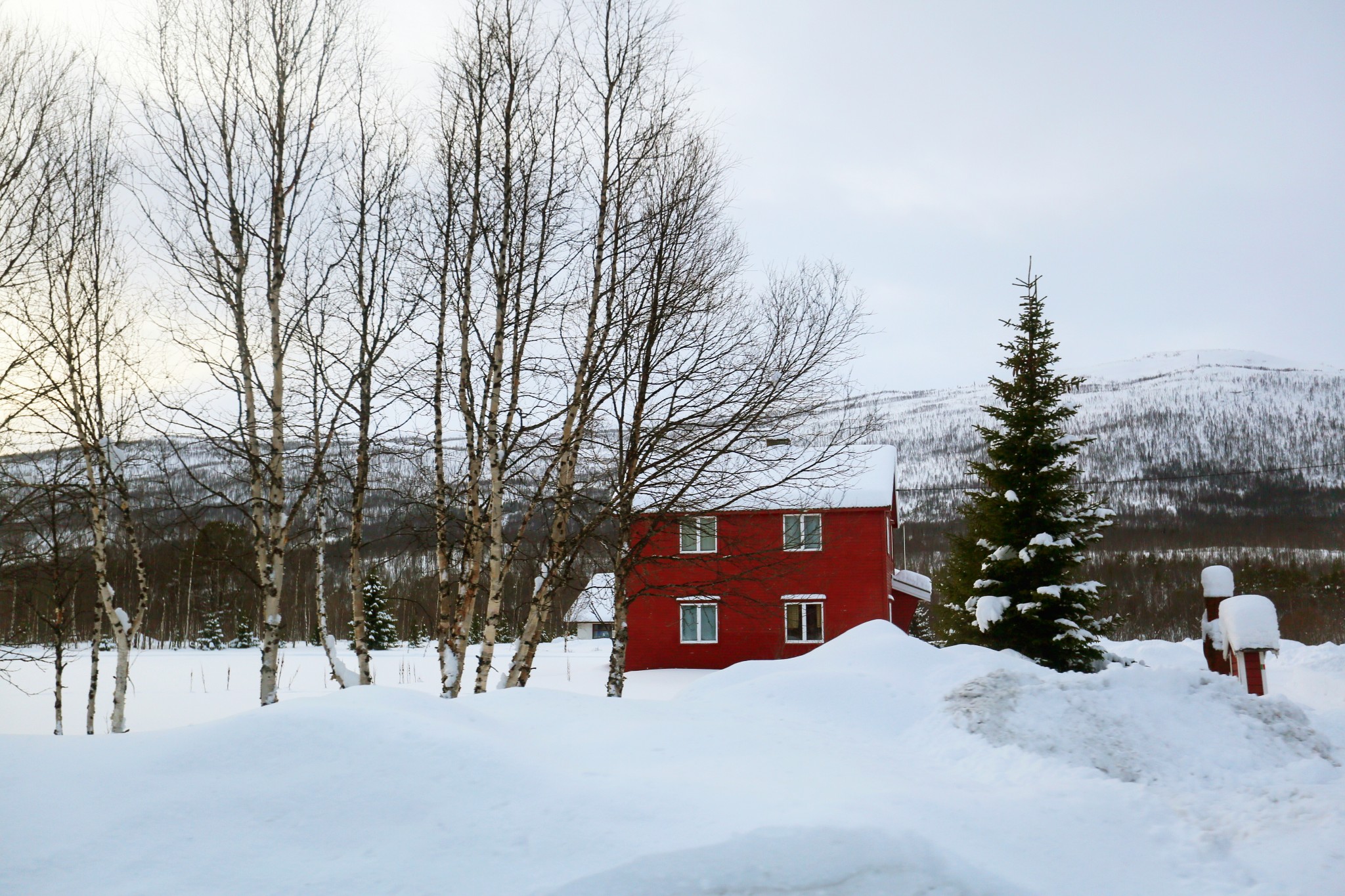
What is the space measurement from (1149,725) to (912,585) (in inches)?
838

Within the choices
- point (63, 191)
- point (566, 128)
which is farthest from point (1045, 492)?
point (63, 191)

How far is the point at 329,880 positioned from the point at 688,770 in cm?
233

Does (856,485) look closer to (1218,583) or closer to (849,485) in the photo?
A: (849,485)

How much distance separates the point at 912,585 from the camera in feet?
91.6

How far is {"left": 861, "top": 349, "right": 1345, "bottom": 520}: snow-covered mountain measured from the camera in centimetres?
8362

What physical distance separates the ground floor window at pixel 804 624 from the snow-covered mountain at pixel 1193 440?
41.7 meters

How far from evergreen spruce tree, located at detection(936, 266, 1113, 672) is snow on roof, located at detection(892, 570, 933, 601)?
35.1 feet

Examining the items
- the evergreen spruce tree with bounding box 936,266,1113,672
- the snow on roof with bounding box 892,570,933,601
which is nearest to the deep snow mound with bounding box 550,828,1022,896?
the evergreen spruce tree with bounding box 936,266,1113,672

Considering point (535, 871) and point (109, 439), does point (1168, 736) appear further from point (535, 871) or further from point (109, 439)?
point (109, 439)

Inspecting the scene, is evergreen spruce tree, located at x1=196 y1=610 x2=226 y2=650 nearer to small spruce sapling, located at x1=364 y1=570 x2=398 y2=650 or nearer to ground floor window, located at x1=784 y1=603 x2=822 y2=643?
small spruce sapling, located at x1=364 y1=570 x2=398 y2=650

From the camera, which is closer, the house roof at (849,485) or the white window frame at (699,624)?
the house roof at (849,485)

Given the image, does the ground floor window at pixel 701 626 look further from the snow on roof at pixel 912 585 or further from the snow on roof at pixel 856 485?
the snow on roof at pixel 912 585

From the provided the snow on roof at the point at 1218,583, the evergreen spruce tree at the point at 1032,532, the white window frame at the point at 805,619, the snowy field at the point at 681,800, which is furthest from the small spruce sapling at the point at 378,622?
the snow on roof at the point at 1218,583

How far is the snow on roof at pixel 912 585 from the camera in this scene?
90.7ft
